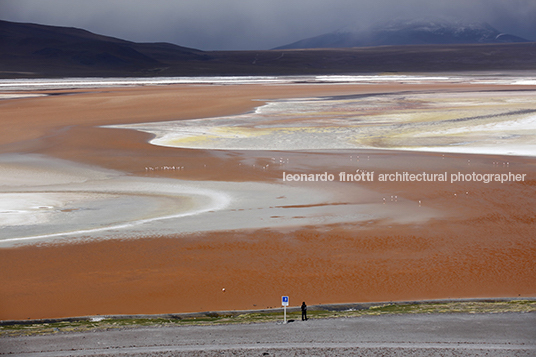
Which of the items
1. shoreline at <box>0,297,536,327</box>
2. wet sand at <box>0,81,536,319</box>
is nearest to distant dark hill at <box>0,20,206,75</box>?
wet sand at <box>0,81,536,319</box>

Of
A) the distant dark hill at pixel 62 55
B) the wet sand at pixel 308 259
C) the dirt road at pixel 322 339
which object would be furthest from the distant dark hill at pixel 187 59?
the dirt road at pixel 322 339

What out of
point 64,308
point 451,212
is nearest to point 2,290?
point 64,308

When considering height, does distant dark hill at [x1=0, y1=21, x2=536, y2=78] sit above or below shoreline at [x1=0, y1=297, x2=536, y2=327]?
above

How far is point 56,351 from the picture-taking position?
6.91m

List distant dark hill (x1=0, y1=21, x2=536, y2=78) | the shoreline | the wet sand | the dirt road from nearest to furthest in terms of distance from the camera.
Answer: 1. the dirt road
2. the shoreline
3. the wet sand
4. distant dark hill (x1=0, y1=21, x2=536, y2=78)

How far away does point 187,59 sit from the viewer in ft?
346

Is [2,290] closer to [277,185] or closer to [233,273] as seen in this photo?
[233,273]

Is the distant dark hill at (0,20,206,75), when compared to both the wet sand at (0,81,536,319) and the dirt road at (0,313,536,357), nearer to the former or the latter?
the wet sand at (0,81,536,319)

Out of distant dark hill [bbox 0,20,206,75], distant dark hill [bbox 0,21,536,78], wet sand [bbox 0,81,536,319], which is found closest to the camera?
wet sand [bbox 0,81,536,319]

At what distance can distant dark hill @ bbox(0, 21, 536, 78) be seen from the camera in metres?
77.3

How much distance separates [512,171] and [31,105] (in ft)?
97.5

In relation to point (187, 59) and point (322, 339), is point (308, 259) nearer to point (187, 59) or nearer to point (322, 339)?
point (322, 339)

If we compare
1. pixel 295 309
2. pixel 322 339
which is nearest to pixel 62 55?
pixel 295 309

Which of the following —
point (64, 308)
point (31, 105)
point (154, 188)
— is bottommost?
point (64, 308)
